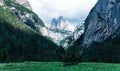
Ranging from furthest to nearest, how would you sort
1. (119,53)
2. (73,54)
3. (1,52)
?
(119,53), (1,52), (73,54)

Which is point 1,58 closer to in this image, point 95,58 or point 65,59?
point 65,59

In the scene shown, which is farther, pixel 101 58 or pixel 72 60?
pixel 101 58

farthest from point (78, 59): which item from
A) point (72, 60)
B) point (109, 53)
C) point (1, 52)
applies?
point (109, 53)

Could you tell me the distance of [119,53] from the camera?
636 ft

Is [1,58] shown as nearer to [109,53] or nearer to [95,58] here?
[95,58]

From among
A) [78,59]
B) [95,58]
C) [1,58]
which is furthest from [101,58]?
[1,58]

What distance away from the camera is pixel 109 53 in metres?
196

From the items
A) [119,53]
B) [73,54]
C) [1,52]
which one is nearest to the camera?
[73,54]

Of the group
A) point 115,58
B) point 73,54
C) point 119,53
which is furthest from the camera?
point 119,53

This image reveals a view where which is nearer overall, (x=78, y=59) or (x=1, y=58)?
(x=78, y=59)

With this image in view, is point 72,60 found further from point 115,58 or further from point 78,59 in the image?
point 115,58

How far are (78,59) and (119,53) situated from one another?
61.7m

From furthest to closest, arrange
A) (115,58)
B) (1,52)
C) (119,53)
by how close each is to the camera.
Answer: (119,53), (115,58), (1,52)

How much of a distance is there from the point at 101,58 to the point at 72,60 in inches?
2075
